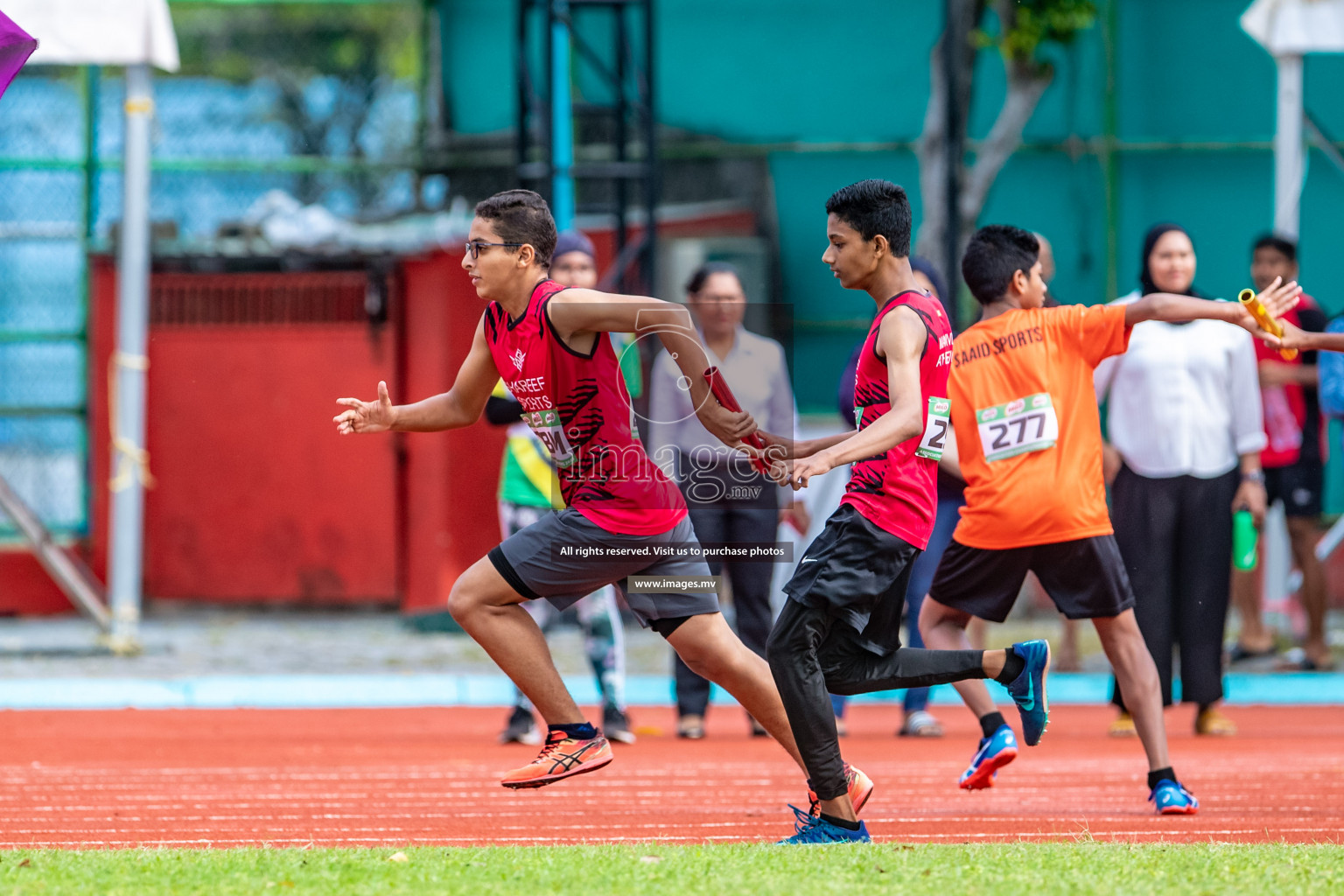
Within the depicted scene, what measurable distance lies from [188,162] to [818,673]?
11.2 m

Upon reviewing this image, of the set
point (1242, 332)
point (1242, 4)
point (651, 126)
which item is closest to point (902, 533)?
point (1242, 332)

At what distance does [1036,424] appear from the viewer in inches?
253

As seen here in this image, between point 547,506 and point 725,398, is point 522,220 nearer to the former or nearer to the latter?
point 725,398

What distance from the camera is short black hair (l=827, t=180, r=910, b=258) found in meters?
5.41

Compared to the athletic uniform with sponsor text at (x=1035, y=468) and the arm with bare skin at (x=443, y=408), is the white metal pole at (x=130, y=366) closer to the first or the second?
the arm with bare skin at (x=443, y=408)

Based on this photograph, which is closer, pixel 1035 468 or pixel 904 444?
pixel 904 444

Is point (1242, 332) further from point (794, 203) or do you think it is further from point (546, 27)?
point (794, 203)

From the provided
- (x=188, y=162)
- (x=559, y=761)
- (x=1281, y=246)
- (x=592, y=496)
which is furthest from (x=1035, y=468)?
(x=188, y=162)

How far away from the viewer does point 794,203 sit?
15945 millimetres

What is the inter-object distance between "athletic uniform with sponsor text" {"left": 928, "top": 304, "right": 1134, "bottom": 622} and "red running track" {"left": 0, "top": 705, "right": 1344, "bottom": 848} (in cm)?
78

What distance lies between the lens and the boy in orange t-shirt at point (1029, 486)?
6.26 m

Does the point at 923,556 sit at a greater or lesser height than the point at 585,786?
greater

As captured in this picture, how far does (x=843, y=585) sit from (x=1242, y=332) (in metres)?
3.64

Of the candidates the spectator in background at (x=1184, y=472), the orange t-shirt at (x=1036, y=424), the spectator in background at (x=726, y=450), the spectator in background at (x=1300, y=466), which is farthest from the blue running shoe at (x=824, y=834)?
the spectator in background at (x=1300, y=466)
